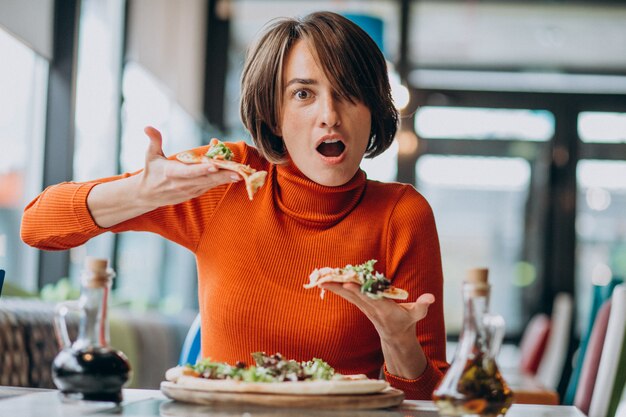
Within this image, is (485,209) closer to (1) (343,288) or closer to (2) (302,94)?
(2) (302,94)

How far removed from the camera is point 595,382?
2.59 metres

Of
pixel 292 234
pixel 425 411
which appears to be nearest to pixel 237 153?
pixel 292 234

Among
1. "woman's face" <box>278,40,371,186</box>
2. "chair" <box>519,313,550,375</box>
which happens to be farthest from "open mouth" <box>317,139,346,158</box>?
"chair" <box>519,313,550,375</box>

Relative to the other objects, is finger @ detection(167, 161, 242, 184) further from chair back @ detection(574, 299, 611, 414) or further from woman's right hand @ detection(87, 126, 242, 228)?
chair back @ detection(574, 299, 611, 414)

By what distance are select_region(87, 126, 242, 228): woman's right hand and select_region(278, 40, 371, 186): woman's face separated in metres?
0.38

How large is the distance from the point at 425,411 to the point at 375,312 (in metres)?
0.19

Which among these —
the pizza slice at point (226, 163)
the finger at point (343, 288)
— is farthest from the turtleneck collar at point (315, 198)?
the finger at point (343, 288)

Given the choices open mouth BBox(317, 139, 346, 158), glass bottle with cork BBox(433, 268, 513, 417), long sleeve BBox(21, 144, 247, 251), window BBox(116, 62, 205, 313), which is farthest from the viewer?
window BBox(116, 62, 205, 313)

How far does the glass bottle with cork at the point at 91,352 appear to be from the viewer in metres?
1.30

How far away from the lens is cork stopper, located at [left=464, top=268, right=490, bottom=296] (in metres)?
1.19

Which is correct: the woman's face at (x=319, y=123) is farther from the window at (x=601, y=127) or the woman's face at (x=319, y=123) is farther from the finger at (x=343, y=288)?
the window at (x=601, y=127)

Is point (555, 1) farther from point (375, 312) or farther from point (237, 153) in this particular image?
point (375, 312)

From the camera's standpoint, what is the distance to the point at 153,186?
59.9 inches

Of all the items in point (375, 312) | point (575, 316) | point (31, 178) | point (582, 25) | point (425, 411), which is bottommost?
point (575, 316)
